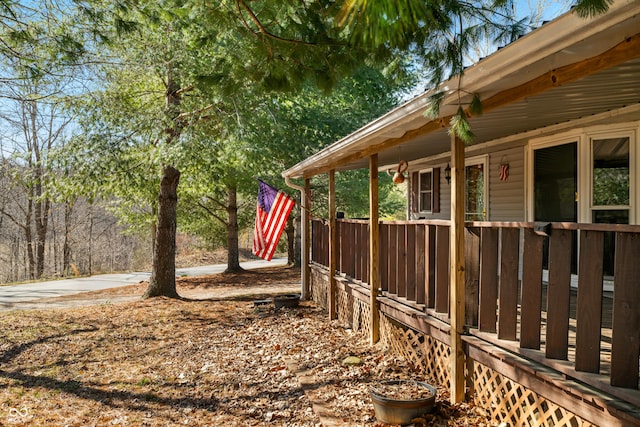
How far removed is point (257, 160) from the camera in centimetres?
1147

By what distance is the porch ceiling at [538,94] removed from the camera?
7.60ft

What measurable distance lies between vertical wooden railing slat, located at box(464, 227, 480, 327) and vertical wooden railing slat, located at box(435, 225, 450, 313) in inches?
19.0

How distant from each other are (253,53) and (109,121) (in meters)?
6.73

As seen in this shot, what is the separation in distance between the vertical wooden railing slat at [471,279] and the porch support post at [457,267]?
40 millimetres

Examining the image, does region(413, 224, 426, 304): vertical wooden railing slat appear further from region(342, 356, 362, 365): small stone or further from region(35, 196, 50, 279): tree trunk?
region(35, 196, 50, 279): tree trunk

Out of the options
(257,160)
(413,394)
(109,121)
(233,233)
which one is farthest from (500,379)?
(233,233)

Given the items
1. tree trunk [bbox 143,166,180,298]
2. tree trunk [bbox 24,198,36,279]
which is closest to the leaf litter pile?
tree trunk [bbox 143,166,180,298]

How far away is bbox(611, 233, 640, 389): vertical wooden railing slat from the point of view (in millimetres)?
2576

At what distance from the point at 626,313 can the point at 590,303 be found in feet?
0.76

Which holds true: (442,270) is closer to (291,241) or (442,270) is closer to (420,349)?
(420,349)

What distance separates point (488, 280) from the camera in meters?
3.84

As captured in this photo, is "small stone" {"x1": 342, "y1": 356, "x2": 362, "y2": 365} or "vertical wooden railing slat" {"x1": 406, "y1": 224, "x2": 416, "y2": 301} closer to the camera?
"vertical wooden railing slat" {"x1": 406, "y1": 224, "x2": 416, "y2": 301}

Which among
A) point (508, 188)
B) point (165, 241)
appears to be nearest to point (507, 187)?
point (508, 188)

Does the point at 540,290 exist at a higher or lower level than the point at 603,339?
higher
